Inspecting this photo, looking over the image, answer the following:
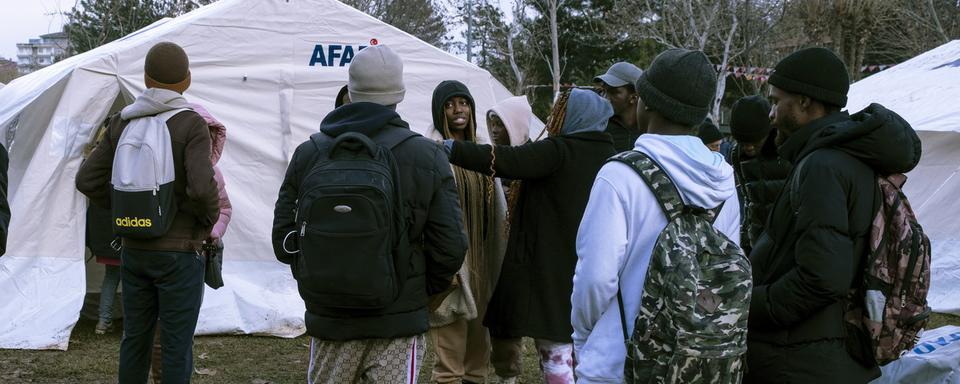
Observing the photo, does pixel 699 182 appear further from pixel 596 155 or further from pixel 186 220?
pixel 186 220

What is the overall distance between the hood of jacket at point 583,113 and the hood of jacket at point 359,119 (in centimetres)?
→ 117

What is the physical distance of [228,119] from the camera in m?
7.79

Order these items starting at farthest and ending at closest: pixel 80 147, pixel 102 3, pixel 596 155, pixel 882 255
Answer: pixel 102 3 < pixel 80 147 < pixel 596 155 < pixel 882 255

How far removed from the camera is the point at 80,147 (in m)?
7.26

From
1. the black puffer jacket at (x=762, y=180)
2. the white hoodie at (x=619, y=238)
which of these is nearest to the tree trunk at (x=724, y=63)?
the black puffer jacket at (x=762, y=180)

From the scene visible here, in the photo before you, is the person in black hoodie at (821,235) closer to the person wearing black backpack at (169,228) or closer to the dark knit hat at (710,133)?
the person wearing black backpack at (169,228)

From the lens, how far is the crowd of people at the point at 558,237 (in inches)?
97.9

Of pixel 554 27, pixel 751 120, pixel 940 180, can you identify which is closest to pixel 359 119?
pixel 751 120

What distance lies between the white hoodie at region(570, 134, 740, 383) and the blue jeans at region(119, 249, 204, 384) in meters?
2.31

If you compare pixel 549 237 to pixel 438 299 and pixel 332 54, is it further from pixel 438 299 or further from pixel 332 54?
pixel 332 54

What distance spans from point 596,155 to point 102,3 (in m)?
19.1

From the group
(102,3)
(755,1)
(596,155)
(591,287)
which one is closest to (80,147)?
(596,155)

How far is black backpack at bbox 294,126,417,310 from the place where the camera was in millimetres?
2854

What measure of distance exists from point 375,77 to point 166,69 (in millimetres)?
1571
